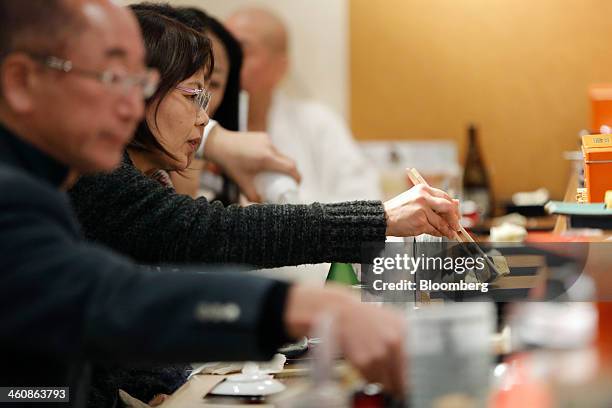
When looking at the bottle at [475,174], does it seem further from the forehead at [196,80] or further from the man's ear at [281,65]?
the forehead at [196,80]

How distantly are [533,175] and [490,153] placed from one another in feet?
0.80

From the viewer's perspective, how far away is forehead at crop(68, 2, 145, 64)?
3.20 ft

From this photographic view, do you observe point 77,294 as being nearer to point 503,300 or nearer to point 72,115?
point 72,115

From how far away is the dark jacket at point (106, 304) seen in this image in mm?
868

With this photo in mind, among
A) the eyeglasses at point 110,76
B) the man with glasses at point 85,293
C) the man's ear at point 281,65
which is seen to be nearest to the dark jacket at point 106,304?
the man with glasses at point 85,293

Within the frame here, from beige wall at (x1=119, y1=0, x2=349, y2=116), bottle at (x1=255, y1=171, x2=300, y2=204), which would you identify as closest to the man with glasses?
bottle at (x1=255, y1=171, x2=300, y2=204)

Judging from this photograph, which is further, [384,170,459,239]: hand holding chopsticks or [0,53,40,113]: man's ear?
[384,170,459,239]: hand holding chopsticks

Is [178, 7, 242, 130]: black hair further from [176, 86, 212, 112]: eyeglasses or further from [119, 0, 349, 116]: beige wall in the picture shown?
[119, 0, 349, 116]: beige wall

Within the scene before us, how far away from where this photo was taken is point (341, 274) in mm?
1921

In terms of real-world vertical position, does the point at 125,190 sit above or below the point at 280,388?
above

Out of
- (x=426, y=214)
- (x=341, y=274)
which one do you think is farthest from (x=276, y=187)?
(x=426, y=214)

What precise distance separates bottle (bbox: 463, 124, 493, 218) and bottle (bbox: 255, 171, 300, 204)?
Result: 2.28 metres

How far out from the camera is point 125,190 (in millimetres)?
1649

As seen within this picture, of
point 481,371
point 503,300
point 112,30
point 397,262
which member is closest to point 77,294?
point 112,30
